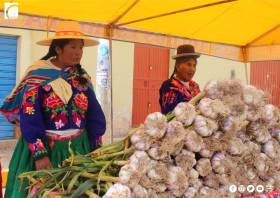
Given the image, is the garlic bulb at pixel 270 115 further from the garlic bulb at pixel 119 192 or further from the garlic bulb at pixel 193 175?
the garlic bulb at pixel 119 192

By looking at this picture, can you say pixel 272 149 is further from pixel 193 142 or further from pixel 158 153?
pixel 158 153

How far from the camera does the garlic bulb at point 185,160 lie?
1.52 metres

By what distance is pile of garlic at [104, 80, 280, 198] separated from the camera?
1.46 metres

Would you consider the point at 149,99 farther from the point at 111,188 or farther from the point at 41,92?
the point at 111,188

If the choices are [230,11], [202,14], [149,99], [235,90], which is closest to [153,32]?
[202,14]

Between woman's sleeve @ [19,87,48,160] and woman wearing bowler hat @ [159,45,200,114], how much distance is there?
102cm

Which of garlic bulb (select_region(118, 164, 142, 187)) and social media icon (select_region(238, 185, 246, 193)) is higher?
garlic bulb (select_region(118, 164, 142, 187))

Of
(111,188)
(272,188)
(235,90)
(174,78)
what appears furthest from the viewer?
(174,78)

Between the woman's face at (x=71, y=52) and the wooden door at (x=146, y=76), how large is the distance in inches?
296

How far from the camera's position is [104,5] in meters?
3.97

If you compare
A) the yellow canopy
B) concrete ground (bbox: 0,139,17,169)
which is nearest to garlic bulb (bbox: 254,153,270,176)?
the yellow canopy

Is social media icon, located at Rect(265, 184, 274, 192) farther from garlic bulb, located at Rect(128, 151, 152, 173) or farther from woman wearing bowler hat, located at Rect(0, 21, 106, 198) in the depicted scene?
woman wearing bowler hat, located at Rect(0, 21, 106, 198)

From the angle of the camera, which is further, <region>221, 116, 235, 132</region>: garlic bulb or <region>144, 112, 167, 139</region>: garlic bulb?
<region>221, 116, 235, 132</region>: garlic bulb

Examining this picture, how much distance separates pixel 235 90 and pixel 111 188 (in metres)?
0.65
